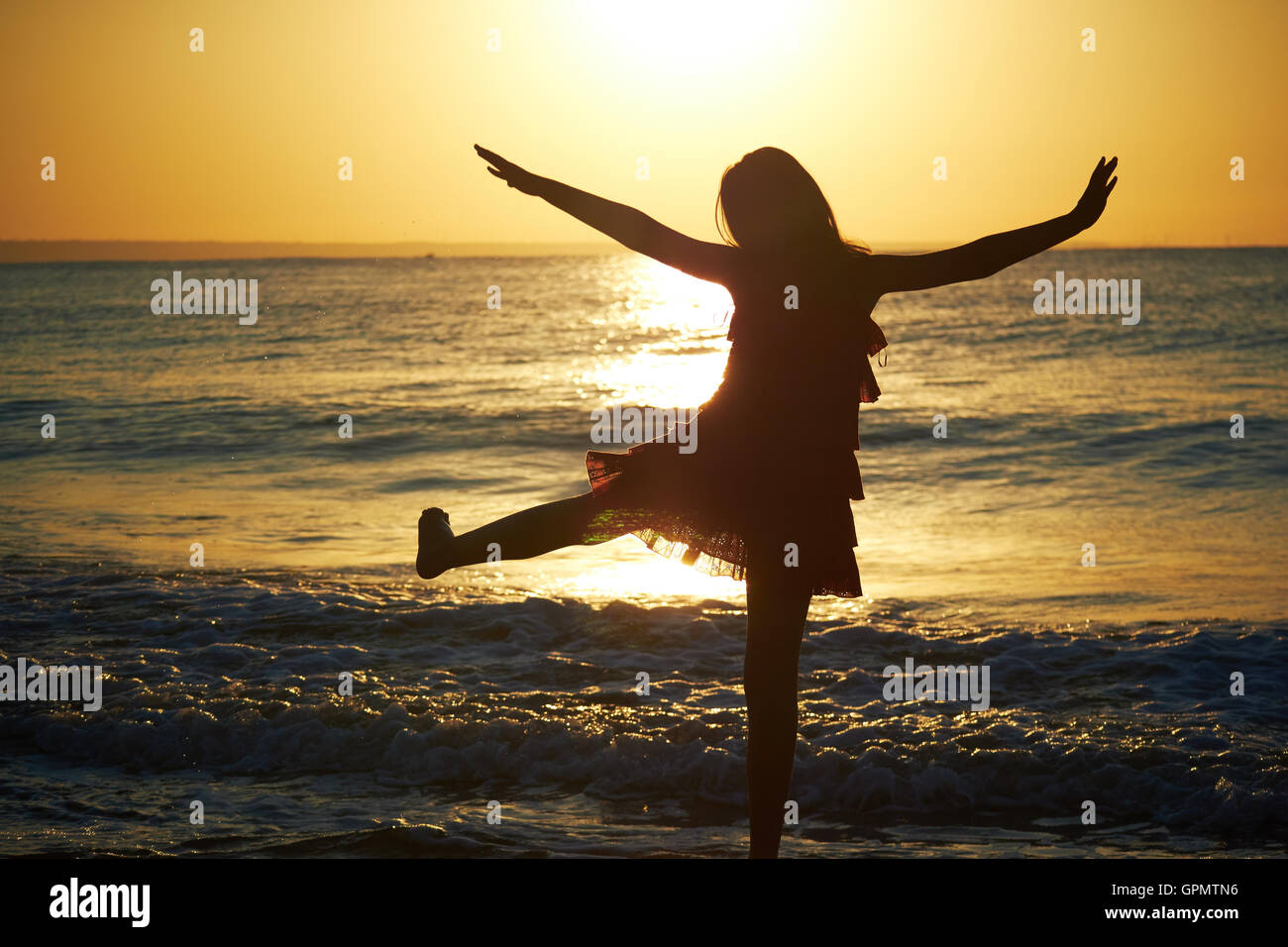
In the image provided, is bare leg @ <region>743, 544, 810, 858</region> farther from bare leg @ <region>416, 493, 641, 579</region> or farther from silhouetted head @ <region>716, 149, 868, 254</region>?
silhouetted head @ <region>716, 149, 868, 254</region>

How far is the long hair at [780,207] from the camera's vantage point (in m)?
3.40

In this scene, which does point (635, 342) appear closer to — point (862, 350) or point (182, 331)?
point (182, 331)

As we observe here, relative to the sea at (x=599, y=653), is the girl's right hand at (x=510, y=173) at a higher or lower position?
higher

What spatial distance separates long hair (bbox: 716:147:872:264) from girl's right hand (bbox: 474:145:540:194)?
0.60 m

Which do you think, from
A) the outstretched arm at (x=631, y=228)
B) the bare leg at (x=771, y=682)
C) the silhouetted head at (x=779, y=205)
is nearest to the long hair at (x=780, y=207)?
the silhouetted head at (x=779, y=205)

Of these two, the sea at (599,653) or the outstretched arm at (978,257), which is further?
the sea at (599,653)

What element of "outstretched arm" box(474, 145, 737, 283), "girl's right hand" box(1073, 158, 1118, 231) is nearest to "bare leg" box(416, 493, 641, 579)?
"outstretched arm" box(474, 145, 737, 283)

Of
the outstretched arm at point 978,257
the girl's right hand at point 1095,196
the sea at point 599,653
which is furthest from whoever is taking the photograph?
the sea at point 599,653

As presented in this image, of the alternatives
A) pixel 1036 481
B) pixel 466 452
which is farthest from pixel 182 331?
pixel 1036 481

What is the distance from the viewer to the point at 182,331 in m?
34.3

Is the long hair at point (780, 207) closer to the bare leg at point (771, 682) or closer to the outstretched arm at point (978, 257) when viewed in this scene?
the outstretched arm at point (978, 257)

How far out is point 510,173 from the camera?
11.0ft

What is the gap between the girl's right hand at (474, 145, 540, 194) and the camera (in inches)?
132
